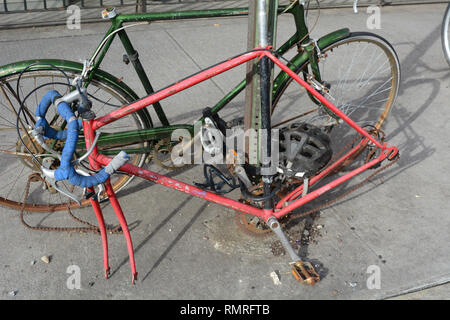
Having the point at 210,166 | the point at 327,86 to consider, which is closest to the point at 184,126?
the point at 210,166

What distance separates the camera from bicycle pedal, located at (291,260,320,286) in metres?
2.61

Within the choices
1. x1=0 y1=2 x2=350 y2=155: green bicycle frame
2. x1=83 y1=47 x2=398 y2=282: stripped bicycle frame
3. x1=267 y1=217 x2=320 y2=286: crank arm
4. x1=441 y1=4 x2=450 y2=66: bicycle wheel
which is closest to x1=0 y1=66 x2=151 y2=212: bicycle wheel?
x1=0 y1=2 x2=350 y2=155: green bicycle frame

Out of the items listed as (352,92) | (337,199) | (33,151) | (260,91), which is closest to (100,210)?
(33,151)

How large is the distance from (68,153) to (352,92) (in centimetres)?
301

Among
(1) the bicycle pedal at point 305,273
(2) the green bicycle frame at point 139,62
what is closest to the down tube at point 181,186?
(1) the bicycle pedal at point 305,273

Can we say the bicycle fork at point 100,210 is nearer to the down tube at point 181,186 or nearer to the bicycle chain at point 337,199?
the down tube at point 181,186

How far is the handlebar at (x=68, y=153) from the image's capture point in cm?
211

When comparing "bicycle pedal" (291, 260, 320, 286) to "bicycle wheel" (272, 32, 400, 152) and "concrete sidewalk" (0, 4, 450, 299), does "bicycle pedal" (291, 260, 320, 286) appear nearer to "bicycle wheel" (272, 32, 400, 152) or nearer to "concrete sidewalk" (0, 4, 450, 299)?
"concrete sidewalk" (0, 4, 450, 299)

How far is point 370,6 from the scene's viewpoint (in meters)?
6.12

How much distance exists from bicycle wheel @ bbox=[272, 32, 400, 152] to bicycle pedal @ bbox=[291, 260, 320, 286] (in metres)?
1.07

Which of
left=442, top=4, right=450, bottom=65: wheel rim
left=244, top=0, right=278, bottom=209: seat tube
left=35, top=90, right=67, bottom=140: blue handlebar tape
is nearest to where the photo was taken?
left=35, top=90, right=67, bottom=140: blue handlebar tape

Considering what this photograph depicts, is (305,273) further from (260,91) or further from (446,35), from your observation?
(446,35)

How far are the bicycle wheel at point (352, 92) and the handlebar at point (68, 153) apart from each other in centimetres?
163

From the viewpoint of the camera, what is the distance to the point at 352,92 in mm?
4340
